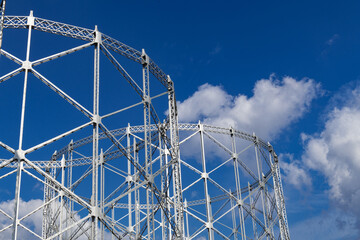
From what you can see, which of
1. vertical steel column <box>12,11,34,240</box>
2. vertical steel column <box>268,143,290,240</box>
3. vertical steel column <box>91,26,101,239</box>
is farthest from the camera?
vertical steel column <box>268,143,290,240</box>

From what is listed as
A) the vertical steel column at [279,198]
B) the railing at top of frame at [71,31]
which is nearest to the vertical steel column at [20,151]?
the railing at top of frame at [71,31]

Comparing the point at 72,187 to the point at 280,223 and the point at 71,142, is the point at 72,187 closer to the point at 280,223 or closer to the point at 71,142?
the point at 71,142

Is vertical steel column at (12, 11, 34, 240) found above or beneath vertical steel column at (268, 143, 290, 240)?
beneath

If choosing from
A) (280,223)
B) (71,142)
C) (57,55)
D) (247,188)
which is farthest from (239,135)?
(57,55)

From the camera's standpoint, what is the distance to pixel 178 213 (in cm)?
2905

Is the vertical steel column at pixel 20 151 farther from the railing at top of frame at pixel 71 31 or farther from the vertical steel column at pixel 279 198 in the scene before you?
the vertical steel column at pixel 279 198

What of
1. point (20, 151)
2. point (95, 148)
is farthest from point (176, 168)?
point (20, 151)

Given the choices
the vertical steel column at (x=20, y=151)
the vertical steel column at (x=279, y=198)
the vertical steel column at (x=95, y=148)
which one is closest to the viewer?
the vertical steel column at (x=20, y=151)

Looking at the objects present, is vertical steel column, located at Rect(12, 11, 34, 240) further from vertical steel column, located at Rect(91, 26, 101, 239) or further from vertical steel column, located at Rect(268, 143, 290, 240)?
vertical steel column, located at Rect(268, 143, 290, 240)

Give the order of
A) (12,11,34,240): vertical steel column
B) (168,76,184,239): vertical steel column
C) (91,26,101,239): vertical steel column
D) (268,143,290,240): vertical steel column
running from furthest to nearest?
(268,143,290,240): vertical steel column, (168,76,184,239): vertical steel column, (91,26,101,239): vertical steel column, (12,11,34,240): vertical steel column

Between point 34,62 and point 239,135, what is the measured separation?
20.9m

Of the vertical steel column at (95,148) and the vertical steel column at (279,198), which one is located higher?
the vertical steel column at (279,198)

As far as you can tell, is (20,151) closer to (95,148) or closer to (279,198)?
(95,148)

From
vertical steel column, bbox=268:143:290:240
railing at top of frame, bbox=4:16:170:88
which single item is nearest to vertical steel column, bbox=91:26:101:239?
railing at top of frame, bbox=4:16:170:88
